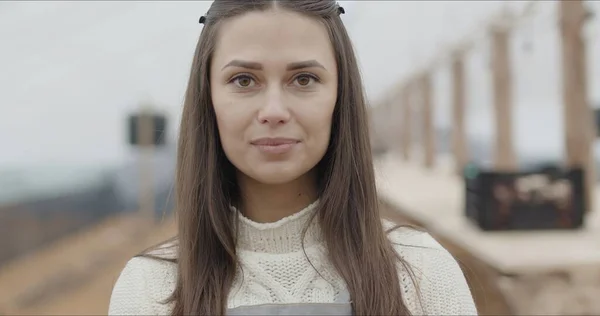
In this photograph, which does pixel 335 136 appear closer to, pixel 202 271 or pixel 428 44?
pixel 202 271

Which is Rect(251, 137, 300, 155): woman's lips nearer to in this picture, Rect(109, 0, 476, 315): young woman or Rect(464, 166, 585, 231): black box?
Rect(109, 0, 476, 315): young woman

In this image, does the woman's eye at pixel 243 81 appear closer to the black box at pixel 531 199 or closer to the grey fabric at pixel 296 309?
the grey fabric at pixel 296 309

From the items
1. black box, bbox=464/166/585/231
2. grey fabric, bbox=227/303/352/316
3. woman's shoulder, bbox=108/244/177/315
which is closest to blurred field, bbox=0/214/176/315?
woman's shoulder, bbox=108/244/177/315

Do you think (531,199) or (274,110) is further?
(531,199)

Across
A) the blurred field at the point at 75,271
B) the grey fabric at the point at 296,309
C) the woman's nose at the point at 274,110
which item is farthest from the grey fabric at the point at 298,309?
the blurred field at the point at 75,271

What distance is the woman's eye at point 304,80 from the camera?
26.1 inches

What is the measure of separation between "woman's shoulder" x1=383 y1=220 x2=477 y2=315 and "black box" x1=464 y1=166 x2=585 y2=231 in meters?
1.46

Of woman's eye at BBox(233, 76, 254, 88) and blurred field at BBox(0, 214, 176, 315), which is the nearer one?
woman's eye at BBox(233, 76, 254, 88)

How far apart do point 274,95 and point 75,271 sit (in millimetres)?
2687

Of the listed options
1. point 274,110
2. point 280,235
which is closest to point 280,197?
point 280,235

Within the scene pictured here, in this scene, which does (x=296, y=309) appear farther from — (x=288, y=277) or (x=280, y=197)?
(x=280, y=197)

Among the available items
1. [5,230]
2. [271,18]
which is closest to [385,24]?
[5,230]

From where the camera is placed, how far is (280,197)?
0.74 metres

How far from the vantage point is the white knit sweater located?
0.68 metres
